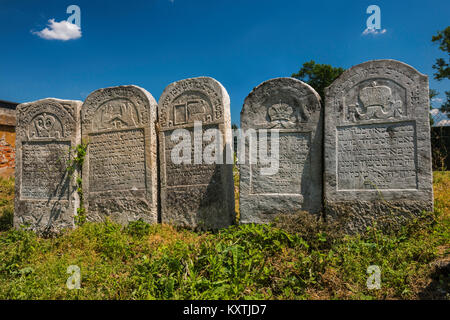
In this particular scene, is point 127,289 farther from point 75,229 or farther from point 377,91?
point 377,91

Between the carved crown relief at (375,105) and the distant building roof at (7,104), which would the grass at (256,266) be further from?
the distant building roof at (7,104)

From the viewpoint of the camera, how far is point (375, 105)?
13.9ft

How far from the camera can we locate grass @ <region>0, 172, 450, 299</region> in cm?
296

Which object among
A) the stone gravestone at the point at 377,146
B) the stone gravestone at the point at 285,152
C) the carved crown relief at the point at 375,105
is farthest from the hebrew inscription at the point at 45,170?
the carved crown relief at the point at 375,105

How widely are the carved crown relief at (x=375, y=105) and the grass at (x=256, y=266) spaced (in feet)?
4.41

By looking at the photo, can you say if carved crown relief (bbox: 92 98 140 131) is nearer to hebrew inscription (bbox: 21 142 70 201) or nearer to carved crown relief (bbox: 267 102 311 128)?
hebrew inscription (bbox: 21 142 70 201)

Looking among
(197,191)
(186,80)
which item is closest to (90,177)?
(197,191)

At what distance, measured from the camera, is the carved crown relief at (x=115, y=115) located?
17.9ft

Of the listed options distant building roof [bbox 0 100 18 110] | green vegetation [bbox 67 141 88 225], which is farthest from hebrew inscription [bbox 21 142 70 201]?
distant building roof [bbox 0 100 18 110]

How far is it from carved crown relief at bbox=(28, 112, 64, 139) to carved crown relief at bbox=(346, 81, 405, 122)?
483cm

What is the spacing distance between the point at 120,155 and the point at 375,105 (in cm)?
396

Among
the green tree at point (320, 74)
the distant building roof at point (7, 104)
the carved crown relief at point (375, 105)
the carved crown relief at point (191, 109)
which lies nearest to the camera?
the carved crown relief at point (375, 105)

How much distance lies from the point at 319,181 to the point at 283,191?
0.51 meters

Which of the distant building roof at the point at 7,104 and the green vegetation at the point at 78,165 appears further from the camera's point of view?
the distant building roof at the point at 7,104
